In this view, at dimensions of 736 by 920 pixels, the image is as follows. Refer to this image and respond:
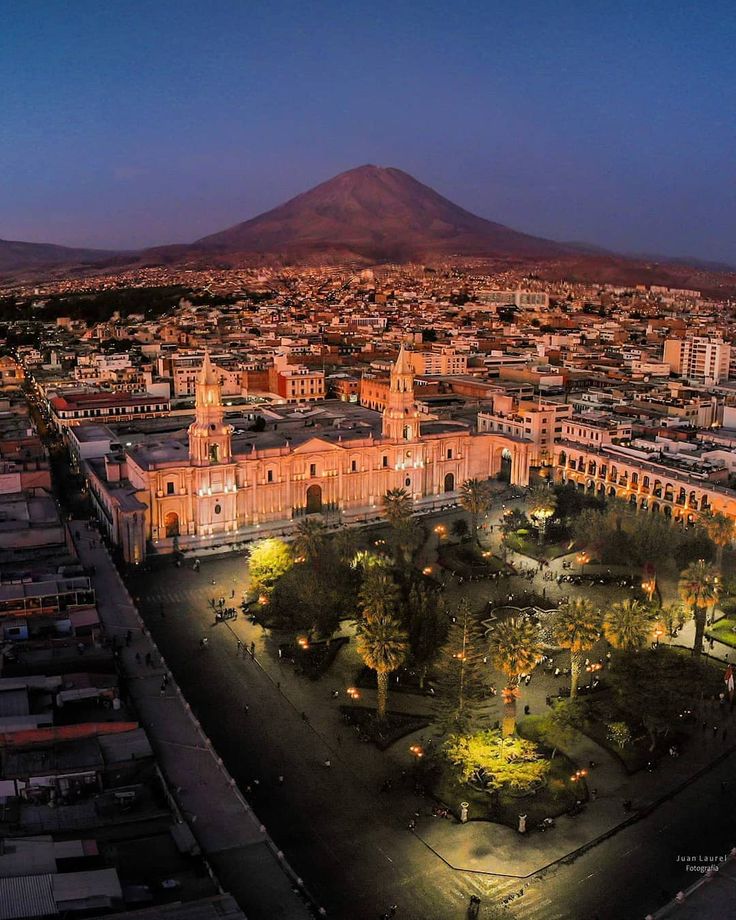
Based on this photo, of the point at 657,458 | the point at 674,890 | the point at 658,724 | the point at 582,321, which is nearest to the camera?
the point at 674,890

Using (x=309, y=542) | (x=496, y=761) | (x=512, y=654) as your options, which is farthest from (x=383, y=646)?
(x=309, y=542)

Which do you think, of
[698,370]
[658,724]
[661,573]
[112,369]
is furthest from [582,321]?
[658,724]

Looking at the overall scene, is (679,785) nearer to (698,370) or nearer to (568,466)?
(568,466)

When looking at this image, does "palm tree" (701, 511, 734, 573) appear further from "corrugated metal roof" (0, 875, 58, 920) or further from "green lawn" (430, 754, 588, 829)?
"corrugated metal roof" (0, 875, 58, 920)

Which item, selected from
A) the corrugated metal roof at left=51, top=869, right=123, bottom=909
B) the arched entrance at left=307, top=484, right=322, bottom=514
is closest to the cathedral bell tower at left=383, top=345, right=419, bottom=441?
the arched entrance at left=307, top=484, right=322, bottom=514

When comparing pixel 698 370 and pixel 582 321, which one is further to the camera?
pixel 582 321

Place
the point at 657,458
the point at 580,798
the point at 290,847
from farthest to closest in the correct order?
the point at 657,458, the point at 580,798, the point at 290,847
